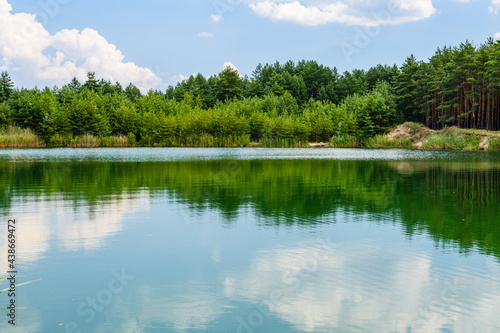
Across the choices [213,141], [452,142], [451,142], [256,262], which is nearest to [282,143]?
[213,141]

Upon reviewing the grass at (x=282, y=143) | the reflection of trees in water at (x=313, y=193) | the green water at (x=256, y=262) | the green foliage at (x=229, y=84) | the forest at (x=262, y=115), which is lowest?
the green water at (x=256, y=262)

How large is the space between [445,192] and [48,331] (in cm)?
1935

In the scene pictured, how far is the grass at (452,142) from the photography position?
70750mm

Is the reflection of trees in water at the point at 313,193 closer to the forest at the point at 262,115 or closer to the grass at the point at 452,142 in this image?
the grass at the point at 452,142

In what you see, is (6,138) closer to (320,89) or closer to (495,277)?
(495,277)

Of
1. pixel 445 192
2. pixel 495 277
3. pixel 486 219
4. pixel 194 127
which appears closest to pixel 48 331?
pixel 495 277

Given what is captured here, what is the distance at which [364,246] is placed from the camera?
38.2 feet

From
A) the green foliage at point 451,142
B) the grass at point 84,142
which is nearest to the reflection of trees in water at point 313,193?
the green foliage at point 451,142

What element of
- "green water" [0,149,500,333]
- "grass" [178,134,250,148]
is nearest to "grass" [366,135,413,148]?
"grass" [178,134,250,148]

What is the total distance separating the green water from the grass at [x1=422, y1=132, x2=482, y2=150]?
55.9 meters

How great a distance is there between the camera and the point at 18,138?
8231 cm

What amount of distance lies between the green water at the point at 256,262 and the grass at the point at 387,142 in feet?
231

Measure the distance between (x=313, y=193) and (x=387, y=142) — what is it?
245 ft

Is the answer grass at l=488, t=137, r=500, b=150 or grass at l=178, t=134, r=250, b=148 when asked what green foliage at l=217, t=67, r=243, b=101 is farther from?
grass at l=488, t=137, r=500, b=150
